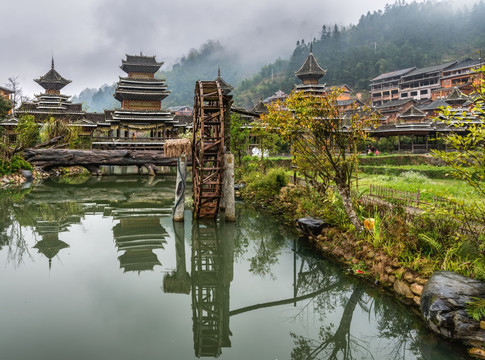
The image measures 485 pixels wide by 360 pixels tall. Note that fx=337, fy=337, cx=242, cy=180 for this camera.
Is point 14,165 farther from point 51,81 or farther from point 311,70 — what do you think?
point 311,70

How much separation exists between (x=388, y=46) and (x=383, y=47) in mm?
1946

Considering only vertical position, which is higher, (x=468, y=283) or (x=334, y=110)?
(x=334, y=110)

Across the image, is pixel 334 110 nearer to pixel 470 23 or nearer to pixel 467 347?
pixel 467 347

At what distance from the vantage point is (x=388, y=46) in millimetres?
87688

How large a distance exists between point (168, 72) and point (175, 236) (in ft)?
486

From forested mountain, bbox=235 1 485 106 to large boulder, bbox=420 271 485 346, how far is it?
82.5m

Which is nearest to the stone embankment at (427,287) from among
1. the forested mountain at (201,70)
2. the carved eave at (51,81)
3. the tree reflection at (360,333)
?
the tree reflection at (360,333)

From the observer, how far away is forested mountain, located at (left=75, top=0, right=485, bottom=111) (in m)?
82.1

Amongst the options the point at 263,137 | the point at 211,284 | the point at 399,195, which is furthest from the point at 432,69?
the point at 211,284

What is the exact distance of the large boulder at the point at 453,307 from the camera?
17.5 feet

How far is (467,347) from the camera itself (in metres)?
5.27

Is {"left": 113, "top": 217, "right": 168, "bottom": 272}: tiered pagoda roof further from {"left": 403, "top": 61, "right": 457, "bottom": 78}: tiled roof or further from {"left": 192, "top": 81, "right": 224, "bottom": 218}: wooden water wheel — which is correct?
{"left": 403, "top": 61, "right": 457, "bottom": 78}: tiled roof

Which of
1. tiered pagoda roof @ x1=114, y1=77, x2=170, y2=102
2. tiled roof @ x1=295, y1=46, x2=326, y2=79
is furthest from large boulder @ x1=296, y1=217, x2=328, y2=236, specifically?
tiled roof @ x1=295, y1=46, x2=326, y2=79

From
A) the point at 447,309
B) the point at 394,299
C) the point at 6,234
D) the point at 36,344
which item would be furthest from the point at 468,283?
the point at 6,234
